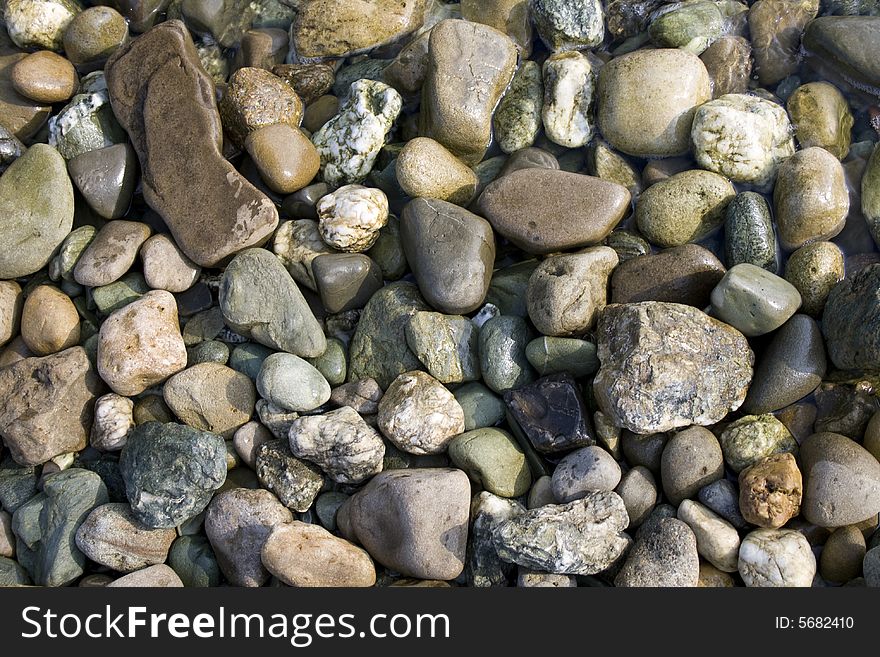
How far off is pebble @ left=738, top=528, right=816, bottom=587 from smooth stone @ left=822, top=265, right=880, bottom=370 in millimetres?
857

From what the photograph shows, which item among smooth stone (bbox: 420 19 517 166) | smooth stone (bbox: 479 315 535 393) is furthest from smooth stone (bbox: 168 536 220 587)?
smooth stone (bbox: 420 19 517 166)

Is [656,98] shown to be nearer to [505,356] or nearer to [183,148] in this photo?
[505,356]

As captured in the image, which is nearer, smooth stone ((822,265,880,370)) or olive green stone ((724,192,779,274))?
smooth stone ((822,265,880,370))

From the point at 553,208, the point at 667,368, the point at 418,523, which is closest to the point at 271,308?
the point at 418,523

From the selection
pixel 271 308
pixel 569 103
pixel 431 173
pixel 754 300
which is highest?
pixel 569 103

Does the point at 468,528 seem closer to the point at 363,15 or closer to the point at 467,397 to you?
the point at 467,397

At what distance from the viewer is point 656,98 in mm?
3951

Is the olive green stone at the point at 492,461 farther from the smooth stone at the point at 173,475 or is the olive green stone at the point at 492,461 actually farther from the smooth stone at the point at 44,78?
the smooth stone at the point at 44,78

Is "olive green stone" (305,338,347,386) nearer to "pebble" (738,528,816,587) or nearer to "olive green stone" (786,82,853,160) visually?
"pebble" (738,528,816,587)

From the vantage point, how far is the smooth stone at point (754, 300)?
3326 millimetres

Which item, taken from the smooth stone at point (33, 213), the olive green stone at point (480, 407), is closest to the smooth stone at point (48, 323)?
the smooth stone at point (33, 213)

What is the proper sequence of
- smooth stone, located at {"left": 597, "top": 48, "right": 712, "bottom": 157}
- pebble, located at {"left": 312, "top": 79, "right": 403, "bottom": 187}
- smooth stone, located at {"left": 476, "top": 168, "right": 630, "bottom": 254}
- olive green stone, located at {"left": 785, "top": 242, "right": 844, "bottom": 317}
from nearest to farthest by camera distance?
1. olive green stone, located at {"left": 785, "top": 242, "right": 844, "bottom": 317}
2. smooth stone, located at {"left": 476, "top": 168, "right": 630, "bottom": 254}
3. smooth stone, located at {"left": 597, "top": 48, "right": 712, "bottom": 157}
4. pebble, located at {"left": 312, "top": 79, "right": 403, "bottom": 187}

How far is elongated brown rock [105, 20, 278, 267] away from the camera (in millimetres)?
3840

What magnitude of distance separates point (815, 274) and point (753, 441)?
92 centimetres
